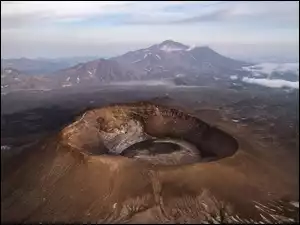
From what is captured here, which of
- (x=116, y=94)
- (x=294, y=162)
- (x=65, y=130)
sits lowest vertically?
(x=116, y=94)

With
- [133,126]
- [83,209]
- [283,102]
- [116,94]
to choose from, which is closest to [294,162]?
[133,126]

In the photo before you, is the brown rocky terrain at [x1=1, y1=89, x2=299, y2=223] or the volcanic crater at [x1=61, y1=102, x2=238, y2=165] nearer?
the brown rocky terrain at [x1=1, y1=89, x2=299, y2=223]

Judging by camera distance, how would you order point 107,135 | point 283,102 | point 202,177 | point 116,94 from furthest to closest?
point 116,94 → point 283,102 → point 107,135 → point 202,177

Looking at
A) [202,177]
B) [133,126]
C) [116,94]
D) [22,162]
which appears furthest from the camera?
[116,94]

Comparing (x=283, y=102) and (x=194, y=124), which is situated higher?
(x=194, y=124)

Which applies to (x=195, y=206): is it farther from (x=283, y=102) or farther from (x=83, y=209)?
(x=283, y=102)

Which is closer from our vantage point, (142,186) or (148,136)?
(142,186)

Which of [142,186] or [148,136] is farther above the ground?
[142,186]

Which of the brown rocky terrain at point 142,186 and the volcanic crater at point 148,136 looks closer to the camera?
the brown rocky terrain at point 142,186
